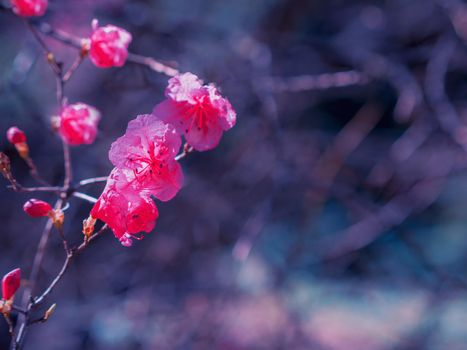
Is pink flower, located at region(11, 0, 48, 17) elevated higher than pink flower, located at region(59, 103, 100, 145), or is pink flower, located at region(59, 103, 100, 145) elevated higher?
pink flower, located at region(11, 0, 48, 17)

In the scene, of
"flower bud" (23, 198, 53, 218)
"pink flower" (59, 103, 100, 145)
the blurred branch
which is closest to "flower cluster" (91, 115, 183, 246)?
"flower bud" (23, 198, 53, 218)

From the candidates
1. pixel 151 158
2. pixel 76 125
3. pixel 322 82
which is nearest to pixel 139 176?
pixel 151 158

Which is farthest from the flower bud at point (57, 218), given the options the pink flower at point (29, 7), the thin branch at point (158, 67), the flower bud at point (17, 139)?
the pink flower at point (29, 7)

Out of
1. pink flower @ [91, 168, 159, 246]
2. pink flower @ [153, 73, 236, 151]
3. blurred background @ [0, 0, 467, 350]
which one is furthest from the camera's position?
blurred background @ [0, 0, 467, 350]

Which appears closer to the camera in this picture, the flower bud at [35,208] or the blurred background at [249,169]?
the flower bud at [35,208]

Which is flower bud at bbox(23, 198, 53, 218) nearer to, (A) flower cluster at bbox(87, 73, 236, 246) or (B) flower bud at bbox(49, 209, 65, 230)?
(B) flower bud at bbox(49, 209, 65, 230)

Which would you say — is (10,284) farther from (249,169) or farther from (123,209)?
(249,169)

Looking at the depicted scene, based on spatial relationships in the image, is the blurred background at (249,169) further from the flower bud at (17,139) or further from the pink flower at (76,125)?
the flower bud at (17,139)

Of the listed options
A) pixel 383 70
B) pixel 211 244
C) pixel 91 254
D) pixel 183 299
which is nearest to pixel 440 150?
pixel 383 70

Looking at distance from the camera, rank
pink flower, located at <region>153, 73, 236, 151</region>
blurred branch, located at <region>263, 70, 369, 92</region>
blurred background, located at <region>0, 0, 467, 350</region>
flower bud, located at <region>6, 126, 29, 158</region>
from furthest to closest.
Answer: blurred background, located at <region>0, 0, 467, 350</region> → blurred branch, located at <region>263, 70, 369, 92</region> → flower bud, located at <region>6, 126, 29, 158</region> → pink flower, located at <region>153, 73, 236, 151</region>
